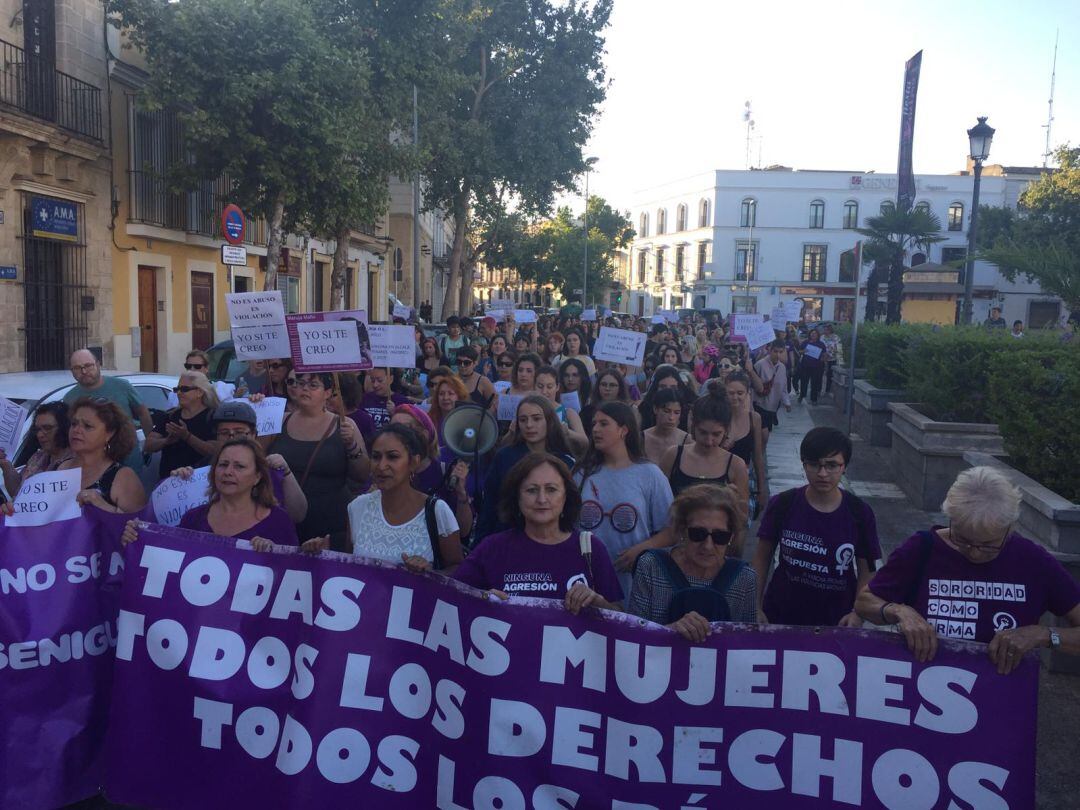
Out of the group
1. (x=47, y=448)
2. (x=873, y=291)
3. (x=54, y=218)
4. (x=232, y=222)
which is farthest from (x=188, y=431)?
(x=873, y=291)

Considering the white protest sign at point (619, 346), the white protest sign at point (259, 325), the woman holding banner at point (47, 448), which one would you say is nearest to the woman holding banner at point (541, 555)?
the woman holding banner at point (47, 448)

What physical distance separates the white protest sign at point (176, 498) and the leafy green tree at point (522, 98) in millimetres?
29077

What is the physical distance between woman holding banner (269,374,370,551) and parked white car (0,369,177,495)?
145cm

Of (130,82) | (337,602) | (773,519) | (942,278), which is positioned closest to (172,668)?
(337,602)

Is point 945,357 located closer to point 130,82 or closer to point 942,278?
point 130,82

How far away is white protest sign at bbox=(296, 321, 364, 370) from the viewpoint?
6.44m

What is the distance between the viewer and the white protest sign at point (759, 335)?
41.2ft

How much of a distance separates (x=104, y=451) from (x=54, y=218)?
14.5 m

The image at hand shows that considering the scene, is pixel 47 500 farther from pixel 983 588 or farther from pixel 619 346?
pixel 619 346

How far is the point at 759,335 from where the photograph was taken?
500 inches

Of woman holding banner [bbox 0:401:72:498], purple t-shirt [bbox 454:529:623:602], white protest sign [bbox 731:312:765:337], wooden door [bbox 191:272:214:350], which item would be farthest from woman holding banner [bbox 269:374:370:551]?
wooden door [bbox 191:272:214:350]

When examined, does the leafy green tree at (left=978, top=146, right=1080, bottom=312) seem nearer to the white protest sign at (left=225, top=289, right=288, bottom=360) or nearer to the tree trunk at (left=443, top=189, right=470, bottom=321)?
the tree trunk at (left=443, top=189, right=470, bottom=321)

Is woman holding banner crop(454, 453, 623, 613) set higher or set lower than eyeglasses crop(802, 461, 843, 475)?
lower

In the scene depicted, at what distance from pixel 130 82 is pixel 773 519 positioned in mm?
19010
